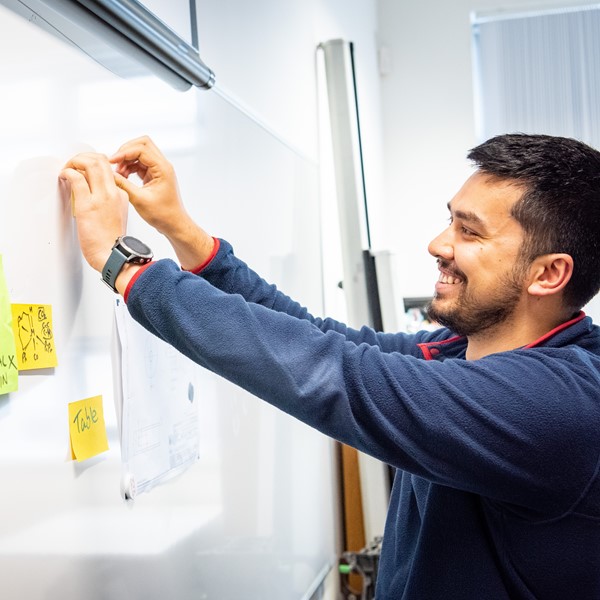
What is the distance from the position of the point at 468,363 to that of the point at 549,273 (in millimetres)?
246

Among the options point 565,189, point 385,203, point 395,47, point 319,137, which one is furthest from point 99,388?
point 395,47

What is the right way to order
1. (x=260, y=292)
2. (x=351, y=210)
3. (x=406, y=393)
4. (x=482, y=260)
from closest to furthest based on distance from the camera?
(x=406, y=393), (x=482, y=260), (x=260, y=292), (x=351, y=210)

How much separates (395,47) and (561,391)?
319 centimetres

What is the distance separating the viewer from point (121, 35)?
103 centimetres

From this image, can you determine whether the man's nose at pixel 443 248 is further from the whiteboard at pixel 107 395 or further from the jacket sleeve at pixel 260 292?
the whiteboard at pixel 107 395

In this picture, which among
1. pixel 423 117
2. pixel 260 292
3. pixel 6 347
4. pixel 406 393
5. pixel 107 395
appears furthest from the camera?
pixel 423 117

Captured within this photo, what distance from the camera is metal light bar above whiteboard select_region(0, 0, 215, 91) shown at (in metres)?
0.93

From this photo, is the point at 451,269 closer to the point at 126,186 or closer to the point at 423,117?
the point at 126,186

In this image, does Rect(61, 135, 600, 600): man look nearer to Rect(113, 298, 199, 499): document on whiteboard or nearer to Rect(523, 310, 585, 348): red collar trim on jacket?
Rect(523, 310, 585, 348): red collar trim on jacket

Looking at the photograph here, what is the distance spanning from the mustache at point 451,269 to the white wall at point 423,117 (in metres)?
2.59

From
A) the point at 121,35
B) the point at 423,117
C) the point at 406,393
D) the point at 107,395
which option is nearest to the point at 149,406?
the point at 107,395

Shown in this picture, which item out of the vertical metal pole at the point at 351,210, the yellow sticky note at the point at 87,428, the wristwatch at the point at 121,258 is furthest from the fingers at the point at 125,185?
the vertical metal pole at the point at 351,210

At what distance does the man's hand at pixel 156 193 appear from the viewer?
1.11 metres

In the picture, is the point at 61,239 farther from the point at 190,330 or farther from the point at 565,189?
the point at 565,189
